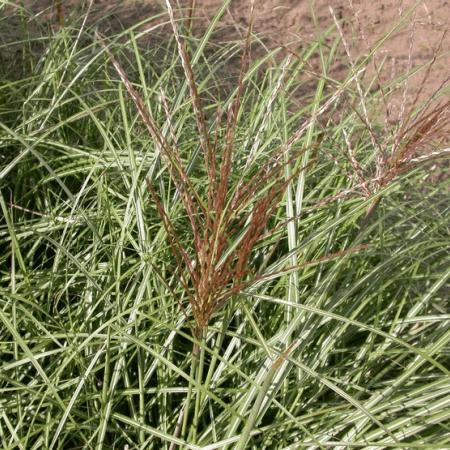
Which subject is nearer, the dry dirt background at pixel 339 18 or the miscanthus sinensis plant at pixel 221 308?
the miscanthus sinensis plant at pixel 221 308

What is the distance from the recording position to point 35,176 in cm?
298

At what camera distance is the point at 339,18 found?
14.8 ft

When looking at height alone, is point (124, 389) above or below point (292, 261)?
below

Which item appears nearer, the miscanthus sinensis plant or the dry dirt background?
the miscanthus sinensis plant

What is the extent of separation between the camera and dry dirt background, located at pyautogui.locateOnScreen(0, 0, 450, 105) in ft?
13.9

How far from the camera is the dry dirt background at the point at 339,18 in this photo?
13.9 feet

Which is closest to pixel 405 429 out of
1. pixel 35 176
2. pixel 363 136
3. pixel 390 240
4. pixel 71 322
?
pixel 390 240

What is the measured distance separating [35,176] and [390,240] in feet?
3.95

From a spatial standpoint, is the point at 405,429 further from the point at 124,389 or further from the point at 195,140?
the point at 195,140

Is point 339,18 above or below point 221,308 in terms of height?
below

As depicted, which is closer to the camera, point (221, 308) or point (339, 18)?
point (221, 308)

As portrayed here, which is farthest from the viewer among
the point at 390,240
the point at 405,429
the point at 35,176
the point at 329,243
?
the point at 35,176

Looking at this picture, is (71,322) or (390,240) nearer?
(71,322)

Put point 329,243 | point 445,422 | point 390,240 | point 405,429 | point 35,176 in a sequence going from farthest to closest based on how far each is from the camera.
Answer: point 35,176
point 390,240
point 329,243
point 445,422
point 405,429
